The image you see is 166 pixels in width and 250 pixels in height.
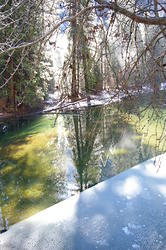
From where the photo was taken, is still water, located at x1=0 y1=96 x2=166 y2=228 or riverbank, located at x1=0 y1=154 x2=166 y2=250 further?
still water, located at x1=0 y1=96 x2=166 y2=228

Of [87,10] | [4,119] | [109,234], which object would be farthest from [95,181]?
[4,119]

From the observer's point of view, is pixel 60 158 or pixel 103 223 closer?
pixel 103 223

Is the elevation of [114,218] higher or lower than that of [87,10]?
lower

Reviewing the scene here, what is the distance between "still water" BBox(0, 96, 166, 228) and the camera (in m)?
3.70

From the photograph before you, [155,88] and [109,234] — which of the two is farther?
[109,234]

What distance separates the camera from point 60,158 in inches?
216

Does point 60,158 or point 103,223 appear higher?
point 103,223

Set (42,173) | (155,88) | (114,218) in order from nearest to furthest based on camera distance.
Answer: (155,88) → (114,218) → (42,173)

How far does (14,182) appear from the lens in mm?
4465

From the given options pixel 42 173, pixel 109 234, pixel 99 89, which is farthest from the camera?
pixel 42 173

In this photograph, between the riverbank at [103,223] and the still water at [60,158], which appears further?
the still water at [60,158]

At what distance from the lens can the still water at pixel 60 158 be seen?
3.70 meters

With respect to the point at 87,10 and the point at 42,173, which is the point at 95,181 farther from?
the point at 87,10

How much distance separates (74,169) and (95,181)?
26.9 inches
